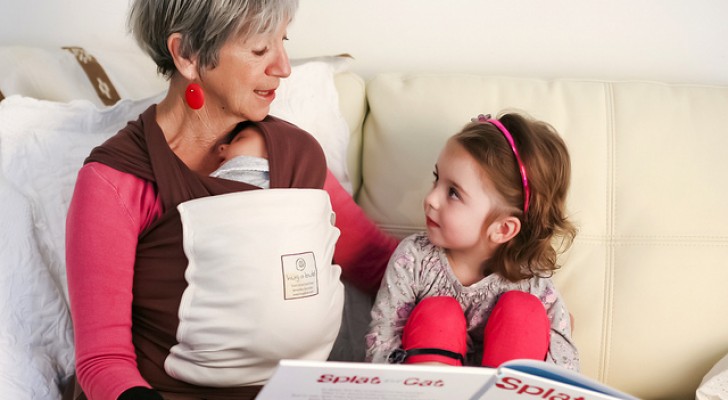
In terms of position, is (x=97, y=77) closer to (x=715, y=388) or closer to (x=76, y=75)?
(x=76, y=75)

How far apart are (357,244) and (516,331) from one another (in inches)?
15.6

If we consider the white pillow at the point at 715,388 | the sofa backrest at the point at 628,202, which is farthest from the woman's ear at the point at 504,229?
the white pillow at the point at 715,388

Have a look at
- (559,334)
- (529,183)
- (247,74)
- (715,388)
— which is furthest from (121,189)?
(715,388)

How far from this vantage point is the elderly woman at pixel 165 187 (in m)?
1.26

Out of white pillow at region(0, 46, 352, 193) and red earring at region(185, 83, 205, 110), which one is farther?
white pillow at region(0, 46, 352, 193)

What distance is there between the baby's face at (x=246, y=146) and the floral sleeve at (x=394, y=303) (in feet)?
1.12

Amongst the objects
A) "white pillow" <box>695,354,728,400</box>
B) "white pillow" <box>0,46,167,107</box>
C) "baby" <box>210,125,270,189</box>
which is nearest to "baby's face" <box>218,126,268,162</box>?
"baby" <box>210,125,270,189</box>

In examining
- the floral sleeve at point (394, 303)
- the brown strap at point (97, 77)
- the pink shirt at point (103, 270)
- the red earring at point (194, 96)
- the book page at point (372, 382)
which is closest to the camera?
the book page at point (372, 382)

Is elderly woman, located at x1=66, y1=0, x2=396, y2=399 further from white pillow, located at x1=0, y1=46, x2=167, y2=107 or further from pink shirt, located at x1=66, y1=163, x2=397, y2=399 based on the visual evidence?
white pillow, located at x1=0, y1=46, x2=167, y2=107

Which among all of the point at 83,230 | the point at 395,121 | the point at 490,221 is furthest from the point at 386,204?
the point at 83,230

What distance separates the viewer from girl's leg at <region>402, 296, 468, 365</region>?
135cm

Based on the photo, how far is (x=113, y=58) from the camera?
70.7 inches

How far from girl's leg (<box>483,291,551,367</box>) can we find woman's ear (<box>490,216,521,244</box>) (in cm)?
11

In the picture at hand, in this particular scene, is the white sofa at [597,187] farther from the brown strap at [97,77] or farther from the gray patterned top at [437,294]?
the gray patterned top at [437,294]
